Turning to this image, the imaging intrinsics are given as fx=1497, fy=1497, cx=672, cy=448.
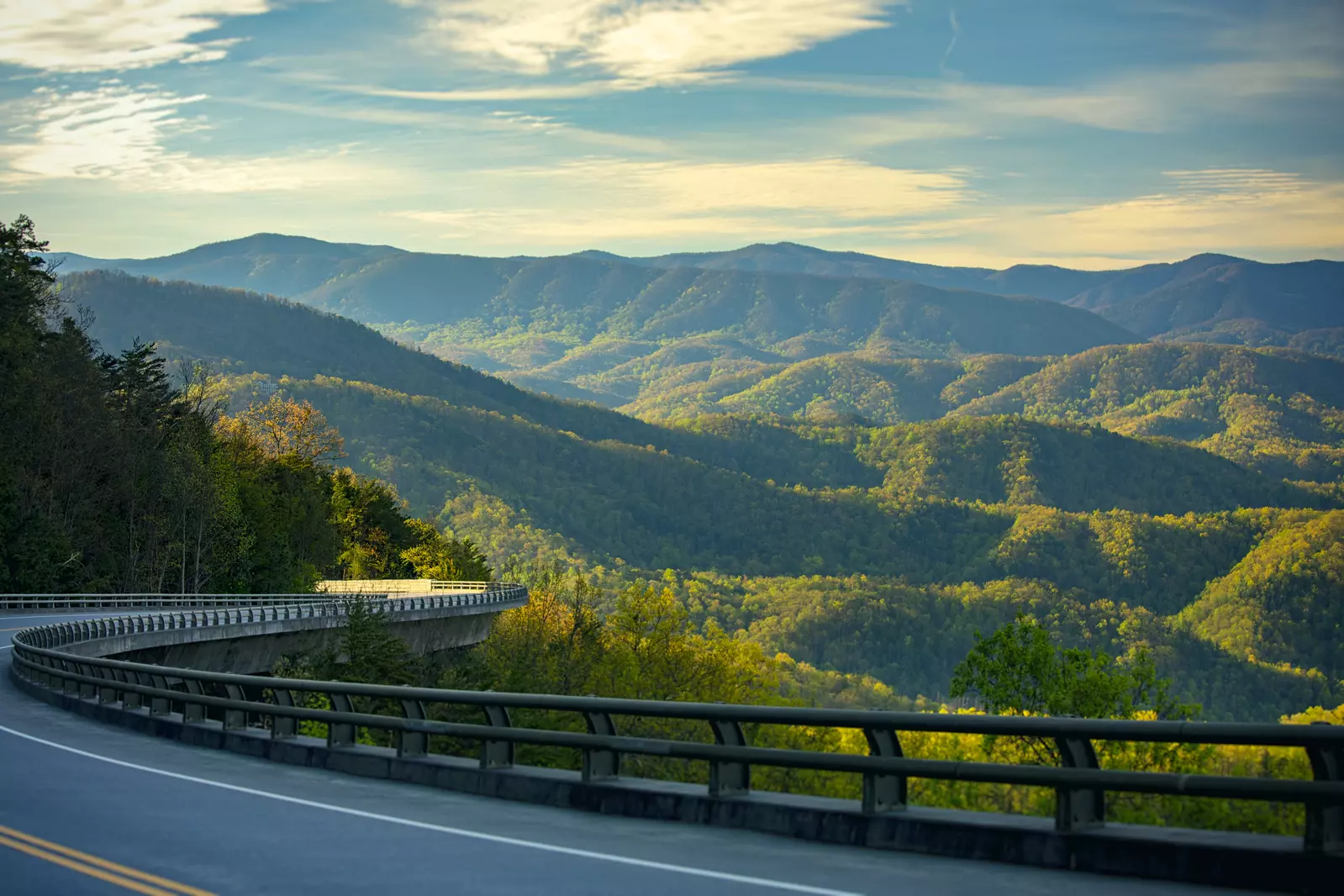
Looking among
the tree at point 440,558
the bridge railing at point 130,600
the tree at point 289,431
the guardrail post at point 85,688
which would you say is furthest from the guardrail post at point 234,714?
the tree at point 289,431

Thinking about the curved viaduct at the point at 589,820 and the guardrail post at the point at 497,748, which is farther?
the guardrail post at the point at 497,748

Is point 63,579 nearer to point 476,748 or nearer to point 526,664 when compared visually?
point 526,664

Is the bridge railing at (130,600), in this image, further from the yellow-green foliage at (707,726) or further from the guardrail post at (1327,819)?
the guardrail post at (1327,819)

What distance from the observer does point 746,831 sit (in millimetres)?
11641

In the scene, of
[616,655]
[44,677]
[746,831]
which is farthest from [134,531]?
[746,831]

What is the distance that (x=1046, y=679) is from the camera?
178 ft

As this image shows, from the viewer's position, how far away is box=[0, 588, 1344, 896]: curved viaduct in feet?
29.5

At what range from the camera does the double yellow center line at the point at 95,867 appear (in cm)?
984

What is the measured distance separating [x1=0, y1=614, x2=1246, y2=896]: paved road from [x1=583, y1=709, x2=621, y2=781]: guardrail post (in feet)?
1.53

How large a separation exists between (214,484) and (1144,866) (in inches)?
3146

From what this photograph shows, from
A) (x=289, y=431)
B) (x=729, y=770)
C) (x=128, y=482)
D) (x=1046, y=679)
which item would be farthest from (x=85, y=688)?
(x=289, y=431)

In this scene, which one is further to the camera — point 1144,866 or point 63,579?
point 63,579

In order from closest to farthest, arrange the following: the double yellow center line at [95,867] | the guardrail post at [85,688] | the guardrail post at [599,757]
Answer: the double yellow center line at [95,867], the guardrail post at [599,757], the guardrail post at [85,688]

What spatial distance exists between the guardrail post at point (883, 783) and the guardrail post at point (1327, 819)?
9.95 ft
